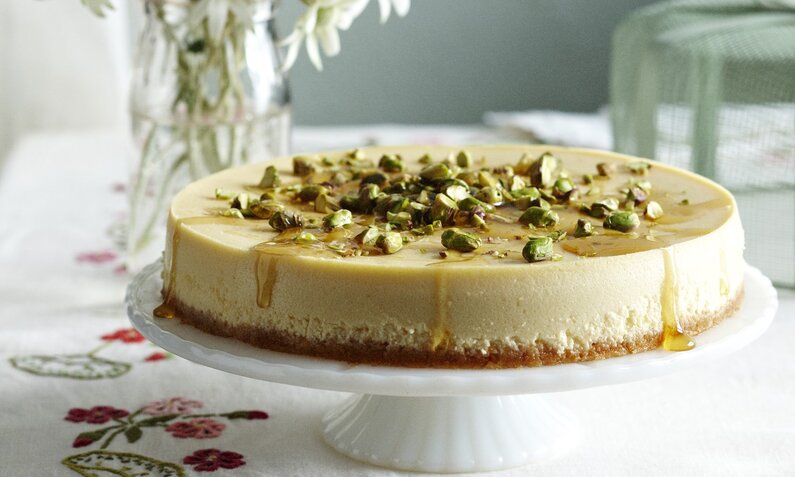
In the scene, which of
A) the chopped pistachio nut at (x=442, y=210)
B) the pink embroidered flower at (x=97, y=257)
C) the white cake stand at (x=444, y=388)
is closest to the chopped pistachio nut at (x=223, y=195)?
the white cake stand at (x=444, y=388)

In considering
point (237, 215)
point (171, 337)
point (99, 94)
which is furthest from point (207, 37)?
point (99, 94)

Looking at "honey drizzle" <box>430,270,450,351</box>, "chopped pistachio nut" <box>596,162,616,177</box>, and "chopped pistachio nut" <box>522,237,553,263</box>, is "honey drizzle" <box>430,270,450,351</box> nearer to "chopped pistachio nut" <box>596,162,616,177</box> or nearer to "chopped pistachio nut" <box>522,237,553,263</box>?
"chopped pistachio nut" <box>522,237,553,263</box>

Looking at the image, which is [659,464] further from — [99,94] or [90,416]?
[99,94]

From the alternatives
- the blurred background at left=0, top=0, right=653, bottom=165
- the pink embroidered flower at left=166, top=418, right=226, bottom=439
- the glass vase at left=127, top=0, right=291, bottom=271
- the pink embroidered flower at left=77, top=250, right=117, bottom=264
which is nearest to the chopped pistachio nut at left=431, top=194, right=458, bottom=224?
the pink embroidered flower at left=166, top=418, right=226, bottom=439

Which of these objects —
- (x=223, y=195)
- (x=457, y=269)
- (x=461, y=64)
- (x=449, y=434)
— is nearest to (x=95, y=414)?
(x=223, y=195)

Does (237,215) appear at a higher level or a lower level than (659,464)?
higher

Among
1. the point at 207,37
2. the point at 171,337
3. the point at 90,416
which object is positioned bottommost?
the point at 90,416
